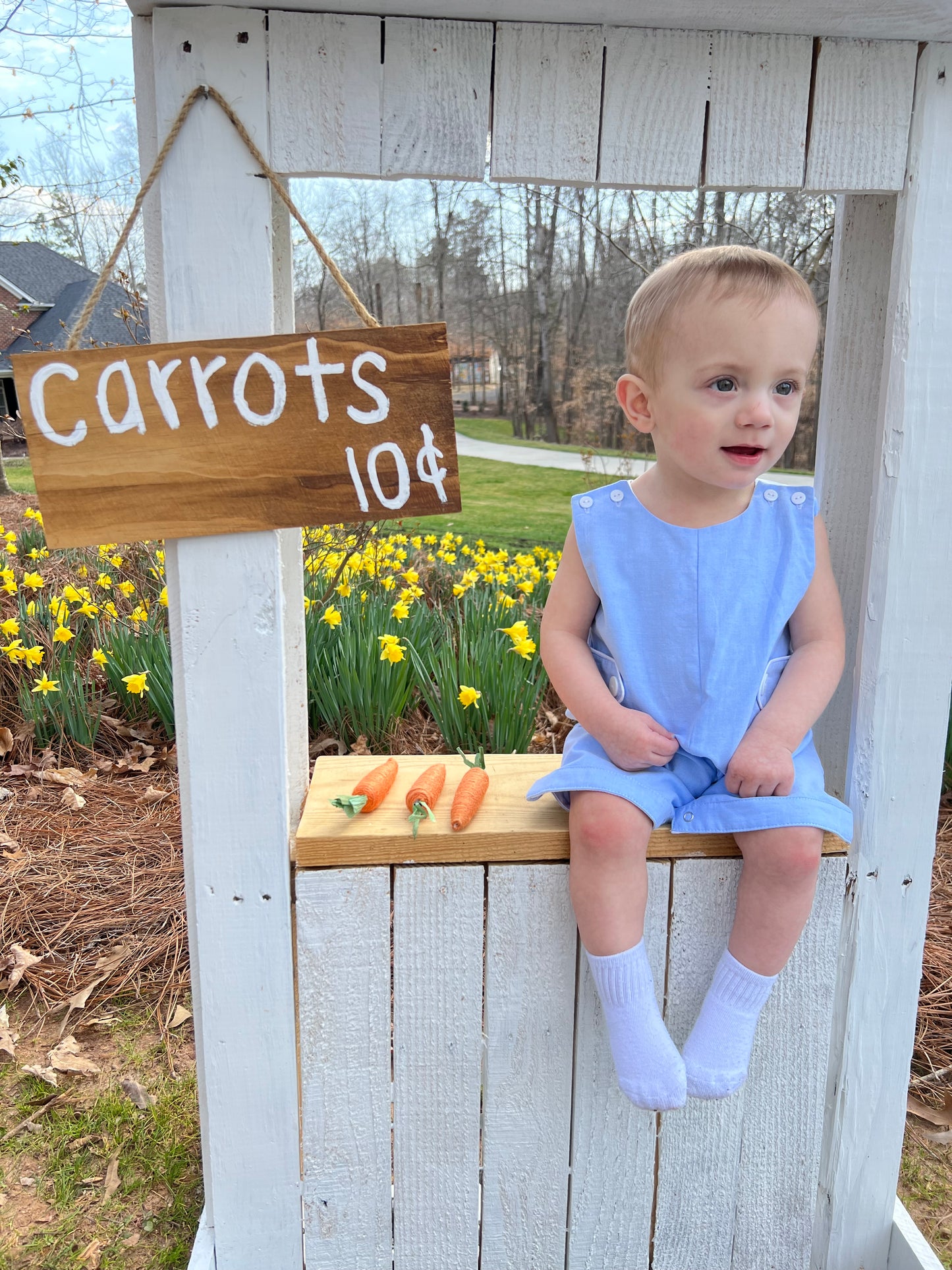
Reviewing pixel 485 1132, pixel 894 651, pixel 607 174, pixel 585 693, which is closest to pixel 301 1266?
pixel 485 1132

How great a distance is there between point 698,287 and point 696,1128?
120 centimetres

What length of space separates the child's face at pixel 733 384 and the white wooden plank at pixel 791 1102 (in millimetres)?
601

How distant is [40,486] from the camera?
1160 mm

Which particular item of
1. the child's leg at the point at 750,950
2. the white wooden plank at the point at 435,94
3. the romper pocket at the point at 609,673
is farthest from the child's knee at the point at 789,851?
the white wooden plank at the point at 435,94

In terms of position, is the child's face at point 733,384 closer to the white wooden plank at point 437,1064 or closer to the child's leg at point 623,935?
the child's leg at point 623,935

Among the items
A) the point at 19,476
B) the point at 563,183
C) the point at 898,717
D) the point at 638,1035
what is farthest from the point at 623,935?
the point at 19,476

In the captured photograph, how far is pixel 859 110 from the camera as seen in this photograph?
3.94ft

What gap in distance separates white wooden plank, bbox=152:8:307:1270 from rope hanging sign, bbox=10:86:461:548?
0.04 m

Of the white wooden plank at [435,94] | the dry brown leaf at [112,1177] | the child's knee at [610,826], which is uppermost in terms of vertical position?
the white wooden plank at [435,94]

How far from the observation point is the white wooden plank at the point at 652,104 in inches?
45.7

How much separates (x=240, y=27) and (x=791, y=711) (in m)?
1.08

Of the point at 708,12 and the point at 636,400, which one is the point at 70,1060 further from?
the point at 708,12

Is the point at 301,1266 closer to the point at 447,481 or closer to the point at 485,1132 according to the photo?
the point at 485,1132

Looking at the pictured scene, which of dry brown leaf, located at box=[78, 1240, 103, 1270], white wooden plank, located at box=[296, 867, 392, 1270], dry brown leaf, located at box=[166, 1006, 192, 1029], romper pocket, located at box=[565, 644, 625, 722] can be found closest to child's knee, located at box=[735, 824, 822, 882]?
romper pocket, located at box=[565, 644, 625, 722]
